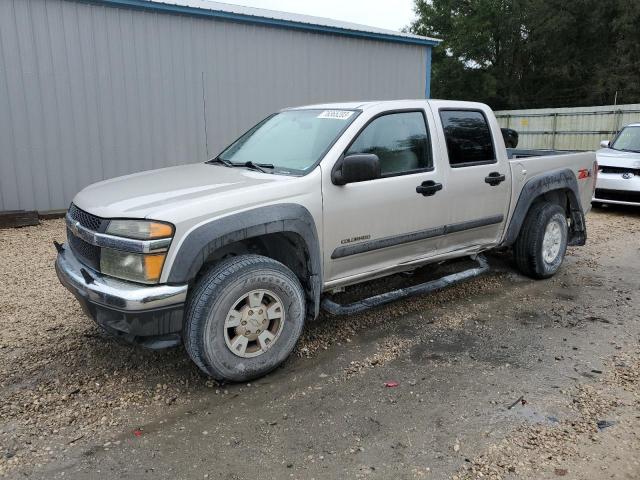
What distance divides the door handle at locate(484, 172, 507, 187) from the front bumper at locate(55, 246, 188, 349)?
301cm

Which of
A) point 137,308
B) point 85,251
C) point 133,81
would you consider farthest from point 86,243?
point 133,81

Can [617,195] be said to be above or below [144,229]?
below

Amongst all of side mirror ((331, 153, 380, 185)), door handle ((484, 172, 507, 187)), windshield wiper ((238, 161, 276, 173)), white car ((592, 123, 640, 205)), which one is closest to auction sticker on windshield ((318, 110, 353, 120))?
side mirror ((331, 153, 380, 185))

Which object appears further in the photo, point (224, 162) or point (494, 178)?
point (494, 178)

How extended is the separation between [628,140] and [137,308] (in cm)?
1102

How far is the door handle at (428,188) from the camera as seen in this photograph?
4.28 meters

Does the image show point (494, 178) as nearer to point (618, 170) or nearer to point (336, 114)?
point (336, 114)

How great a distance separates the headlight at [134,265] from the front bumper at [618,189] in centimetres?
939

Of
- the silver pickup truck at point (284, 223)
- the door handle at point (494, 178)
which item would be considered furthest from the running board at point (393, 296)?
the door handle at point (494, 178)

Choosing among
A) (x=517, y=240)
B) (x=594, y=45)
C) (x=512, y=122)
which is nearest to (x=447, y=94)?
(x=594, y=45)

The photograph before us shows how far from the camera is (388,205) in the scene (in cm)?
408

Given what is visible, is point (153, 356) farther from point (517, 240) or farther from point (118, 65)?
point (118, 65)

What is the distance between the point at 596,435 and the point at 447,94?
1413 inches

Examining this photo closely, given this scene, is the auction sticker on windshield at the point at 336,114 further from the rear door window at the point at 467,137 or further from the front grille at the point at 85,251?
the front grille at the point at 85,251
